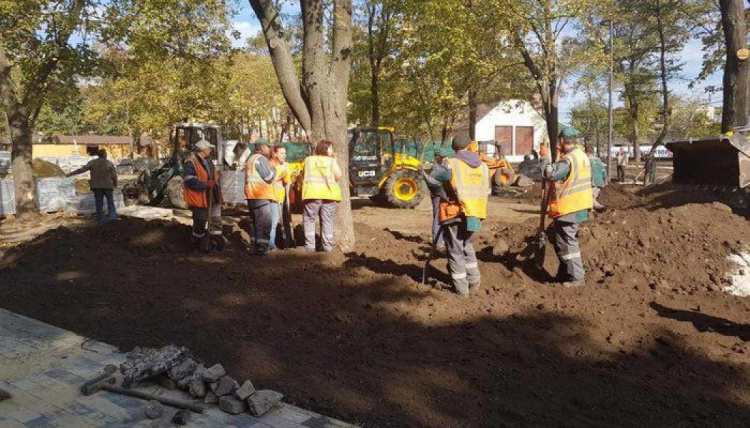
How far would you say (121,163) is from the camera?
38812 mm

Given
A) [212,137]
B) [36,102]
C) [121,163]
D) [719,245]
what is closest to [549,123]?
[212,137]

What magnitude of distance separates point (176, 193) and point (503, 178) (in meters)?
11.2

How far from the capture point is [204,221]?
7965mm

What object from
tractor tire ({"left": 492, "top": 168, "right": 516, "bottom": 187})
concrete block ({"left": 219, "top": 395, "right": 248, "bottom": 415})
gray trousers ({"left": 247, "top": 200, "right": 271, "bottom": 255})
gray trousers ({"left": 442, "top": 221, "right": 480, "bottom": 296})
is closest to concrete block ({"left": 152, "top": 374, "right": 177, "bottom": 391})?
concrete block ({"left": 219, "top": 395, "right": 248, "bottom": 415})

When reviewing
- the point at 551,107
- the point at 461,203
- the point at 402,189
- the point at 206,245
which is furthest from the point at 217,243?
the point at 551,107

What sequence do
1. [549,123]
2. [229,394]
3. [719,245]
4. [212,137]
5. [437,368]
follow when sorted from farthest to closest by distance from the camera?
[549,123] < [212,137] < [719,245] < [437,368] < [229,394]

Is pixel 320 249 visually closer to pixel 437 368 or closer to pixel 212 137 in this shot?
pixel 437 368

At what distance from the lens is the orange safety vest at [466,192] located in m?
5.64

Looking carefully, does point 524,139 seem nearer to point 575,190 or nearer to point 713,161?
point 713,161

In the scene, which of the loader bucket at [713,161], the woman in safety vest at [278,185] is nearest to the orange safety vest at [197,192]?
the woman in safety vest at [278,185]

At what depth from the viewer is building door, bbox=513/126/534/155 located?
56188 mm

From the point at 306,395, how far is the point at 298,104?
474 cm

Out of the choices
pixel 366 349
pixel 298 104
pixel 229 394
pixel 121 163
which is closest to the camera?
pixel 229 394

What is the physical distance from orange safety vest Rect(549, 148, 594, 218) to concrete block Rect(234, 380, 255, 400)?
3.93 m
